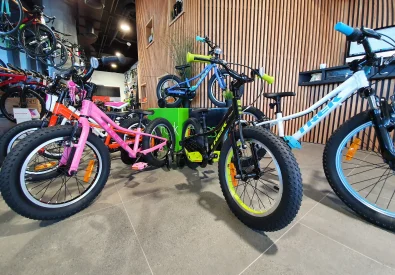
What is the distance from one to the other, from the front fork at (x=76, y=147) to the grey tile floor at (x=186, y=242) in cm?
34

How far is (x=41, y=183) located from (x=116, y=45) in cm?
1273

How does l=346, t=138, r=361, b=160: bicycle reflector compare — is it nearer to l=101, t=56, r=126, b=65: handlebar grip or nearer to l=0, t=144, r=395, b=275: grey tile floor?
l=0, t=144, r=395, b=275: grey tile floor

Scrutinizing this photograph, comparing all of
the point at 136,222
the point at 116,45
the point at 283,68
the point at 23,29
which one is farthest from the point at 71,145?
the point at 116,45

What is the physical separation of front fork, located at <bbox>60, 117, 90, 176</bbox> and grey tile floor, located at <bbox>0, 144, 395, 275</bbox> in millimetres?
339

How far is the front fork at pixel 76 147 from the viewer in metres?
1.02

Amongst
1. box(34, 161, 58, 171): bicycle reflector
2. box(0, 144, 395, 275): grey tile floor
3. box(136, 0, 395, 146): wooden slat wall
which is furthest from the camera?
box(136, 0, 395, 146): wooden slat wall

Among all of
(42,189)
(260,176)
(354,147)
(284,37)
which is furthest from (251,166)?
(284,37)

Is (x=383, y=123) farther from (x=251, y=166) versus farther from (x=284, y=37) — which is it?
(x=284, y=37)

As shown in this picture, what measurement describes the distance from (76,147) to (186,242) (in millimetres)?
875

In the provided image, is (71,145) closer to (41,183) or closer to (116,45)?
(41,183)

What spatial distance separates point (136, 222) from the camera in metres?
0.99

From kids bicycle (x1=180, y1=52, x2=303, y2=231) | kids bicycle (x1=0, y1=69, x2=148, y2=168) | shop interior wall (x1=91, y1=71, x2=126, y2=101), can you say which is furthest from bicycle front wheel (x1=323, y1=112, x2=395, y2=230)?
shop interior wall (x1=91, y1=71, x2=126, y2=101)

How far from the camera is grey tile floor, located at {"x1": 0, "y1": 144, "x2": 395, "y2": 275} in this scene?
2.30 feet

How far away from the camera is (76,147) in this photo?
1029 mm
